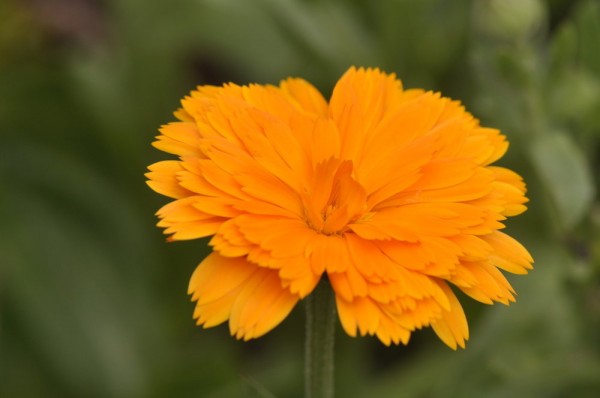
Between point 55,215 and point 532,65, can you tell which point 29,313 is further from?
point 532,65

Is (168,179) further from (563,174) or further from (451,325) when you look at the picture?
(563,174)

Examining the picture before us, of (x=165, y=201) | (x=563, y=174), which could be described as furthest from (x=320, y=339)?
(x=165, y=201)

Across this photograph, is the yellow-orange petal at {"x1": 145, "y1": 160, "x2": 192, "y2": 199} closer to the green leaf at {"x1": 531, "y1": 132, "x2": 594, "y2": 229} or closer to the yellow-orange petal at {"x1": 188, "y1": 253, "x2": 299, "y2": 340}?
the yellow-orange petal at {"x1": 188, "y1": 253, "x2": 299, "y2": 340}

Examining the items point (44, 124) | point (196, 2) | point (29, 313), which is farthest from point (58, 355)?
point (196, 2)

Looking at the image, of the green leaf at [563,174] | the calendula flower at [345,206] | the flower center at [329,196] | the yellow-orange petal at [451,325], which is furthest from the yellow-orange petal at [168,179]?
the green leaf at [563,174]

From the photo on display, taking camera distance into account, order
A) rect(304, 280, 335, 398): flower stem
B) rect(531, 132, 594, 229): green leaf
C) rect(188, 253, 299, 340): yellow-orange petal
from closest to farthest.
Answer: rect(188, 253, 299, 340): yellow-orange petal < rect(304, 280, 335, 398): flower stem < rect(531, 132, 594, 229): green leaf

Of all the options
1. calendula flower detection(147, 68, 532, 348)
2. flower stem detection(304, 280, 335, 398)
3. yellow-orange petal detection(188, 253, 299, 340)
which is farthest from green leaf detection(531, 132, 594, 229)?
yellow-orange petal detection(188, 253, 299, 340)
